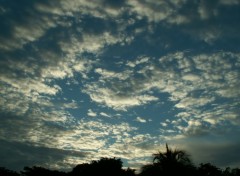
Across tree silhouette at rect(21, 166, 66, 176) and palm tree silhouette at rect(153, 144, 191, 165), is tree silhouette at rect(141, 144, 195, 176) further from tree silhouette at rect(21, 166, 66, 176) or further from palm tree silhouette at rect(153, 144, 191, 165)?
tree silhouette at rect(21, 166, 66, 176)

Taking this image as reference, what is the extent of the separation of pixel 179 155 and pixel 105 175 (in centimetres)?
2793

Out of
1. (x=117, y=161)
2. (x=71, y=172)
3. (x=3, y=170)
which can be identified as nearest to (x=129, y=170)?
(x=117, y=161)

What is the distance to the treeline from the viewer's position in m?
35.0

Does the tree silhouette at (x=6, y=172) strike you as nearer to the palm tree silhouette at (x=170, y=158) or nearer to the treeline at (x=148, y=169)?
the treeline at (x=148, y=169)

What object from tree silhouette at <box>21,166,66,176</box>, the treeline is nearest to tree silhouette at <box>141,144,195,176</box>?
the treeline

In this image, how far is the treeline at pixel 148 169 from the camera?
1379 inches

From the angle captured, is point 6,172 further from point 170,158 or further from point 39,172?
point 170,158

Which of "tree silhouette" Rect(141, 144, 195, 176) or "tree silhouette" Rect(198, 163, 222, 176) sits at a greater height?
"tree silhouette" Rect(198, 163, 222, 176)

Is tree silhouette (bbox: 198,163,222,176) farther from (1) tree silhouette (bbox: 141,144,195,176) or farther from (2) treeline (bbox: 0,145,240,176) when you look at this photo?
(1) tree silhouette (bbox: 141,144,195,176)

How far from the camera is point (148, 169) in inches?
1399

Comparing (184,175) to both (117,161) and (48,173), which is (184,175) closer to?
(117,161)

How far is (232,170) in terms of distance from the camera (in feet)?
271

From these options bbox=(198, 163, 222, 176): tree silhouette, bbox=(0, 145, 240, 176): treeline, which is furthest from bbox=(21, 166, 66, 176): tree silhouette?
bbox=(198, 163, 222, 176): tree silhouette

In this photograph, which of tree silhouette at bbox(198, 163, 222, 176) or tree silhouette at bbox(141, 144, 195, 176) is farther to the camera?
tree silhouette at bbox(198, 163, 222, 176)
